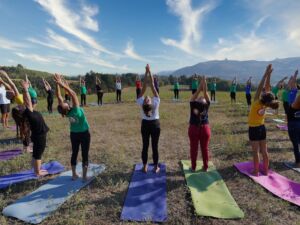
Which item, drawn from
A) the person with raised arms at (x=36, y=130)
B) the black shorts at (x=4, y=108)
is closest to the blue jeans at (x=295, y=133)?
the person with raised arms at (x=36, y=130)

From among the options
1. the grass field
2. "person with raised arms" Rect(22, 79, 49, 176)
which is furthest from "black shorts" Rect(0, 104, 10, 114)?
"person with raised arms" Rect(22, 79, 49, 176)

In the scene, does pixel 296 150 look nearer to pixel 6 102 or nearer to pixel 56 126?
pixel 56 126

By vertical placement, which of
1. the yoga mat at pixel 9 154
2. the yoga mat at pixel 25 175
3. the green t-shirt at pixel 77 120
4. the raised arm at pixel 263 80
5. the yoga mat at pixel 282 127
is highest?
the raised arm at pixel 263 80

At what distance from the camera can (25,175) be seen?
7098 millimetres

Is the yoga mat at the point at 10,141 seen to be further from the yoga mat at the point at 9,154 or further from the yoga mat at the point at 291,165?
the yoga mat at the point at 291,165

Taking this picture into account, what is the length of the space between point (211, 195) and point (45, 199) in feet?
11.4

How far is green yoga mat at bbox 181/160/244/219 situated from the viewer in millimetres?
5141

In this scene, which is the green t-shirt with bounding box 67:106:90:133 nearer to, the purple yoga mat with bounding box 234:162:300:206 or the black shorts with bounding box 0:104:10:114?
the purple yoga mat with bounding box 234:162:300:206

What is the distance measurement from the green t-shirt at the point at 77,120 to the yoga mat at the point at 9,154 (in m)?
3.72

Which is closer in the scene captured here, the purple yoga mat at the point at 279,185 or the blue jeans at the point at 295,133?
the purple yoga mat at the point at 279,185

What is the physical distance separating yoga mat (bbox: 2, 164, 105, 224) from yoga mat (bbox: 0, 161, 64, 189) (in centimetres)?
47

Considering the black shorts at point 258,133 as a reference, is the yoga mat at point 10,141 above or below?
below

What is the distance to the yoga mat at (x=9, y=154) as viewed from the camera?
8.73 meters

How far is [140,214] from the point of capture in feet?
16.8
